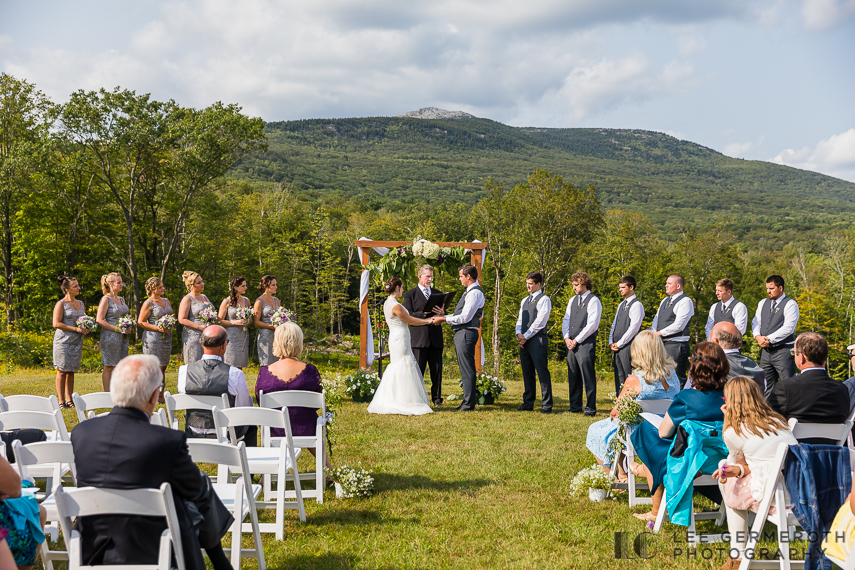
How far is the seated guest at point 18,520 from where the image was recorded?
2.59m

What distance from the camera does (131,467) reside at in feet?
8.49

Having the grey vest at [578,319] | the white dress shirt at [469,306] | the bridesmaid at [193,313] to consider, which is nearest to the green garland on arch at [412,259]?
the white dress shirt at [469,306]

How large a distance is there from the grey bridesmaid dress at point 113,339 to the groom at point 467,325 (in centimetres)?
428

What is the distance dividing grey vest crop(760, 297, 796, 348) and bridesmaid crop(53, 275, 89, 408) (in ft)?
30.0

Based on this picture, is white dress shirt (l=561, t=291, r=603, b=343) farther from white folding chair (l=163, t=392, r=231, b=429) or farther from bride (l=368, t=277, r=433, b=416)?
white folding chair (l=163, t=392, r=231, b=429)

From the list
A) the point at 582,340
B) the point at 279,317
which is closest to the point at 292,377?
the point at 279,317

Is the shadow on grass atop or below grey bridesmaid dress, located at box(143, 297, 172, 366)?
below

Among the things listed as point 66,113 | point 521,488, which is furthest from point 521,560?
point 66,113

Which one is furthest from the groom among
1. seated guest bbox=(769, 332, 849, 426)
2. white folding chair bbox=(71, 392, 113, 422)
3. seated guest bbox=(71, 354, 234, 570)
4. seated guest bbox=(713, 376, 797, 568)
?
seated guest bbox=(71, 354, 234, 570)

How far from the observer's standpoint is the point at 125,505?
253 centimetres

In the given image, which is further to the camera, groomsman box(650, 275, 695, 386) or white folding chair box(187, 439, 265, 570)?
groomsman box(650, 275, 695, 386)

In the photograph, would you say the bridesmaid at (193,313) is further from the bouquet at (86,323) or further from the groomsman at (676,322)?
the groomsman at (676,322)

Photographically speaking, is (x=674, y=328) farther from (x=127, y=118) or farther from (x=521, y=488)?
(x=127, y=118)

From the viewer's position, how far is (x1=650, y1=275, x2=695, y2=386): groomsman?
8273mm
